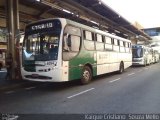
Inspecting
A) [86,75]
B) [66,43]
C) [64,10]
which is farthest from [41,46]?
[64,10]

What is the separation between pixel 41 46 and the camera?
11.4 m

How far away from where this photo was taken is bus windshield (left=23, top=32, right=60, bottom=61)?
36.5ft

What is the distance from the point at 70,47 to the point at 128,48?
39.0ft

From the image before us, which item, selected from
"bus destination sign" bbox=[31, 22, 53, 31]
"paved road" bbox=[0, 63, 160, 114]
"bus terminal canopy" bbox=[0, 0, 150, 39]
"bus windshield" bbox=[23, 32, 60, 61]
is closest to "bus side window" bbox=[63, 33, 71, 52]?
"bus windshield" bbox=[23, 32, 60, 61]

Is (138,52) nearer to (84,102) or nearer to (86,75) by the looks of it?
(86,75)

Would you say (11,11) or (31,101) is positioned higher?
(11,11)

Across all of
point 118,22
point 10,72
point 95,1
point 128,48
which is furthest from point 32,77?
point 118,22

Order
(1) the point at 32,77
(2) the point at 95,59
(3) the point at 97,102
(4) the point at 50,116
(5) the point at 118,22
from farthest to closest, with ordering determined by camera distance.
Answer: (5) the point at 118,22, (2) the point at 95,59, (1) the point at 32,77, (3) the point at 97,102, (4) the point at 50,116

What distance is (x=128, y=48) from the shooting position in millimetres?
22672

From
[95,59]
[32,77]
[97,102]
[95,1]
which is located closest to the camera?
[97,102]

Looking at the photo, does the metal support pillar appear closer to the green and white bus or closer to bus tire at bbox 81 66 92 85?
the green and white bus

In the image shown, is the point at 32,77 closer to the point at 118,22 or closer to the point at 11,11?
the point at 11,11

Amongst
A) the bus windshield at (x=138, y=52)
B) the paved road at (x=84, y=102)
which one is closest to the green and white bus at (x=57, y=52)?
the paved road at (x=84, y=102)

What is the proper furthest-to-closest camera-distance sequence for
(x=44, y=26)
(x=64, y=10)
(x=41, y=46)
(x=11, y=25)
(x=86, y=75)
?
(x=64, y=10)
(x=11, y=25)
(x=86, y=75)
(x=44, y=26)
(x=41, y=46)
